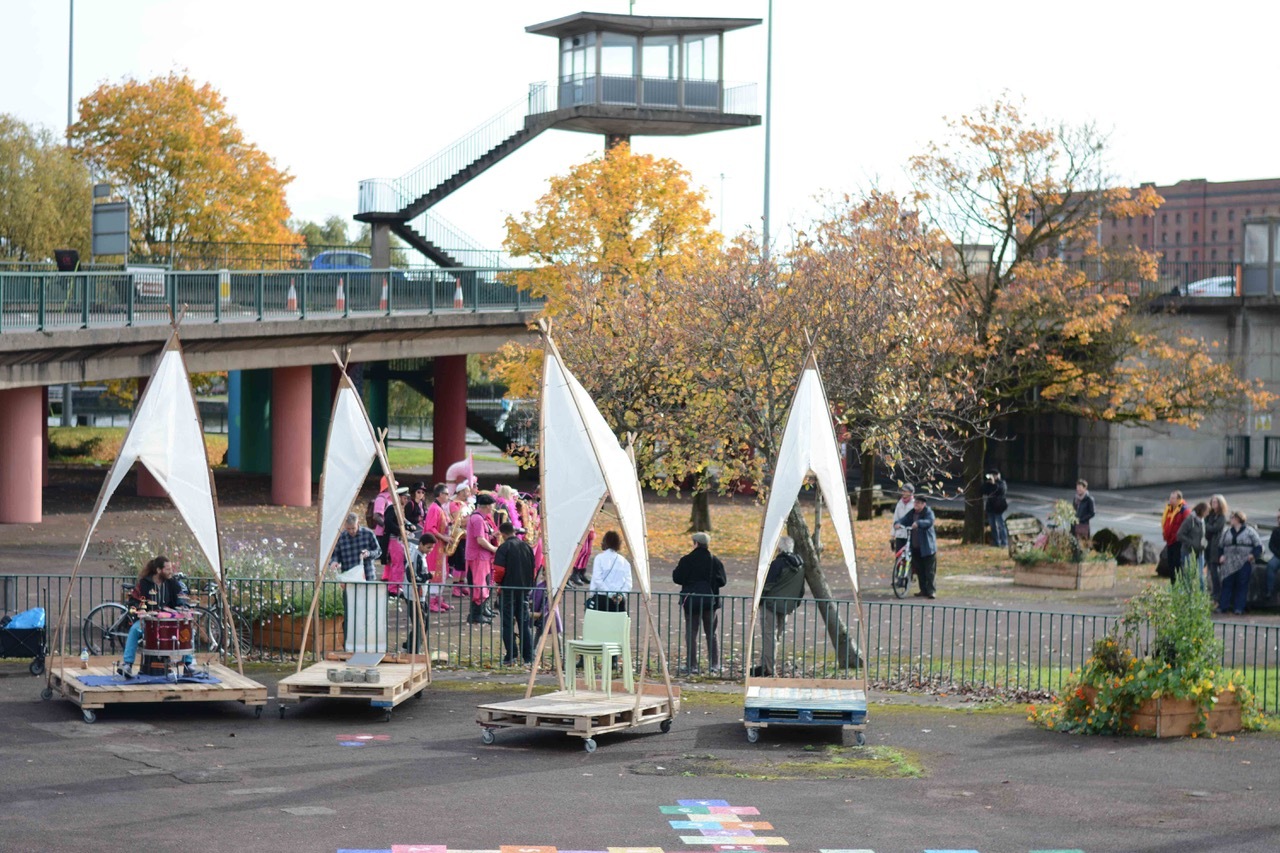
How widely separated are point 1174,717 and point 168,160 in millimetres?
41582

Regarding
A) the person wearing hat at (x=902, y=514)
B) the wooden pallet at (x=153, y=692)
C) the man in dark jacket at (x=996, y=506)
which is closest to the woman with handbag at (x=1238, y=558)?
the person wearing hat at (x=902, y=514)

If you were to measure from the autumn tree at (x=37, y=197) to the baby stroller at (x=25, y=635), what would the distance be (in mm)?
32666

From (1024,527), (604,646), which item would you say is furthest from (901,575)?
(604,646)

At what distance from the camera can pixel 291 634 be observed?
1881 centimetres

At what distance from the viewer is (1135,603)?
15.1 m

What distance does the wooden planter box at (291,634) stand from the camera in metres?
18.5

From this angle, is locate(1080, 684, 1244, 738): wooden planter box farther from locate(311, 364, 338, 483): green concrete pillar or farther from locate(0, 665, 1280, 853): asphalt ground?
locate(311, 364, 338, 483): green concrete pillar

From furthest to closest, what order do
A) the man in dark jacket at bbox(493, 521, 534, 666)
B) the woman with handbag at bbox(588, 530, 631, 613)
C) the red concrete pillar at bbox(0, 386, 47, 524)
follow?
1. the red concrete pillar at bbox(0, 386, 47, 524)
2. the man in dark jacket at bbox(493, 521, 534, 666)
3. the woman with handbag at bbox(588, 530, 631, 613)

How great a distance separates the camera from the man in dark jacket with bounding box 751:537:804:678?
17.3m

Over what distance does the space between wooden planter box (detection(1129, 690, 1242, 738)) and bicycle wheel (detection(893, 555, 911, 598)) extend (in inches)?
400

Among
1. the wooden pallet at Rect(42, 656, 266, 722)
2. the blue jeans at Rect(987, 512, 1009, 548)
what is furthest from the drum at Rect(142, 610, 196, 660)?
the blue jeans at Rect(987, 512, 1009, 548)

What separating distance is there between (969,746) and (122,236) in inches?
1095

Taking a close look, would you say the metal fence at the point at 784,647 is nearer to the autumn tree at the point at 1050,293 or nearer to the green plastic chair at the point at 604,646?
the green plastic chair at the point at 604,646

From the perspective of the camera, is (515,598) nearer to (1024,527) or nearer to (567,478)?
(567,478)
